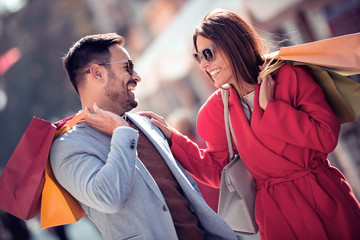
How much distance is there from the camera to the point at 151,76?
8.73m

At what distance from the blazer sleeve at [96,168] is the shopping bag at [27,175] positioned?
0.09 meters

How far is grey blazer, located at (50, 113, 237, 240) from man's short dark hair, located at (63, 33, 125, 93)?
491 mm

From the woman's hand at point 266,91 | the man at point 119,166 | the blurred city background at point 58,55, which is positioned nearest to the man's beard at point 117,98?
the man at point 119,166

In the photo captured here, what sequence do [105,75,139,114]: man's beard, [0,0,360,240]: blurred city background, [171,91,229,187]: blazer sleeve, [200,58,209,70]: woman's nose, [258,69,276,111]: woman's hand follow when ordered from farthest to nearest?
[0,0,360,240]: blurred city background → [171,91,229,187]: blazer sleeve → [200,58,209,70]: woman's nose → [105,75,139,114]: man's beard → [258,69,276,111]: woman's hand

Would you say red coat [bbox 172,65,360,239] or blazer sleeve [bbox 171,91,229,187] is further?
blazer sleeve [bbox 171,91,229,187]

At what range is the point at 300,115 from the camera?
8.18ft

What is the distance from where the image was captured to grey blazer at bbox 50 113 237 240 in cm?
212

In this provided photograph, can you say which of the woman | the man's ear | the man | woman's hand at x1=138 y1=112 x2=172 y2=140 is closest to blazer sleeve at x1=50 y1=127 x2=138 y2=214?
the man

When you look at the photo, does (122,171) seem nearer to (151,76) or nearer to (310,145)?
(310,145)

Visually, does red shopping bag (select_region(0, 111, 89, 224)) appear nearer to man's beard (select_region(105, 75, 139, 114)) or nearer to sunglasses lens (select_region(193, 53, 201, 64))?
man's beard (select_region(105, 75, 139, 114))

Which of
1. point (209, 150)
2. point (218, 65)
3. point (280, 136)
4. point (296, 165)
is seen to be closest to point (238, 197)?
point (209, 150)

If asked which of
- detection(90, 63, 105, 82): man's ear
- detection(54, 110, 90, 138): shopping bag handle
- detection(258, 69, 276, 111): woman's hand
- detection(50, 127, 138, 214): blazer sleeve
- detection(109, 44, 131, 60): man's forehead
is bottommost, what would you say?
detection(258, 69, 276, 111): woman's hand

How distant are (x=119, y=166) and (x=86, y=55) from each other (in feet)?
3.55

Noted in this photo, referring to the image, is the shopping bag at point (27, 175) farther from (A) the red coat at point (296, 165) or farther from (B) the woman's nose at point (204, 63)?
(A) the red coat at point (296, 165)
